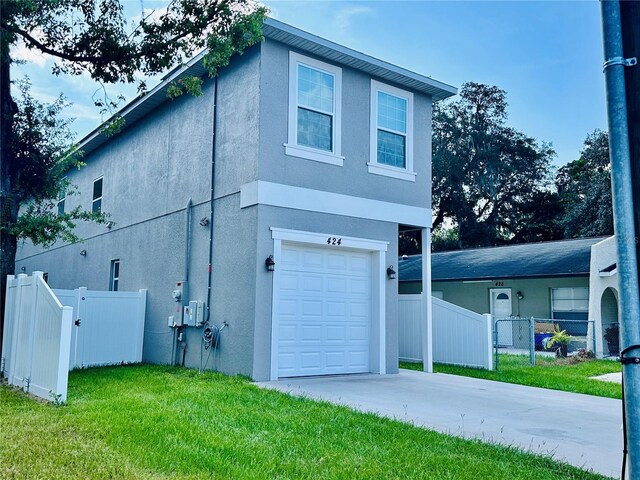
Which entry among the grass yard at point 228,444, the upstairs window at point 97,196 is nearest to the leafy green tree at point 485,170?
the upstairs window at point 97,196

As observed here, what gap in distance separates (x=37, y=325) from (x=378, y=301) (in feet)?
19.5

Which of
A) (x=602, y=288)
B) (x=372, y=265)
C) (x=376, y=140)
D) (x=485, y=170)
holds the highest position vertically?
(x=485, y=170)

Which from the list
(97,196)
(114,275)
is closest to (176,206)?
A: (114,275)

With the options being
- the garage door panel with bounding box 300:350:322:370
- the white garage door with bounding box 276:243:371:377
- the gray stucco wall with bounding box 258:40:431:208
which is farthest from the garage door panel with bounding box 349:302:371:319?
the gray stucco wall with bounding box 258:40:431:208

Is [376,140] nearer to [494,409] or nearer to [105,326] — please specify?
[494,409]

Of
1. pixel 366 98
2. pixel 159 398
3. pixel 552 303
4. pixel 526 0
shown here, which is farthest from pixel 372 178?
pixel 552 303

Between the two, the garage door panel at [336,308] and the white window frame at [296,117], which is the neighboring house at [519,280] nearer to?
the garage door panel at [336,308]

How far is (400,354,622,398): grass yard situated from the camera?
9898 millimetres

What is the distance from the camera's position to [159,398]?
7.29 meters

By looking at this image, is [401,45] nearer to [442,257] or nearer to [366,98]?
[366,98]

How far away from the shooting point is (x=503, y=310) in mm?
20531

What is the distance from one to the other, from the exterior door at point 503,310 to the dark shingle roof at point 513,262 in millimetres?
1052

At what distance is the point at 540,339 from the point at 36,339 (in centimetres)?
1555

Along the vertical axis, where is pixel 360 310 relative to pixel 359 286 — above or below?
below
